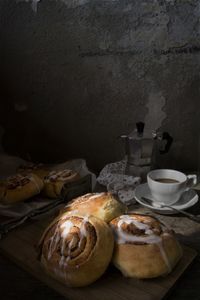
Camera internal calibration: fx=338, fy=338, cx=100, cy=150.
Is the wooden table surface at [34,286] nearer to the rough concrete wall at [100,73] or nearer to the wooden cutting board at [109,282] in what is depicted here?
the wooden cutting board at [109,282]

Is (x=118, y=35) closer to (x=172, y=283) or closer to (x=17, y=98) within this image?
(x=17, y=98)

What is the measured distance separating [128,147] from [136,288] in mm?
631

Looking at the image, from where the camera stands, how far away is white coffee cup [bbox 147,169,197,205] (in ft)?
A: 3.24

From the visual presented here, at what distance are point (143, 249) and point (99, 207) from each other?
Answer: 0.17 m

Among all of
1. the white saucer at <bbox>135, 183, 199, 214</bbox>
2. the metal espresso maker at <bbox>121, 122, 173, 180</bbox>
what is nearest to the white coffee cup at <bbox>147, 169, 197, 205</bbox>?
the white saucer at <bbox>135, 183, 199, 214</bbox>

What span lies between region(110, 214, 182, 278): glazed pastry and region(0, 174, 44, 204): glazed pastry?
1.16ft

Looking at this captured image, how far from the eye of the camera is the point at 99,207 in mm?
815

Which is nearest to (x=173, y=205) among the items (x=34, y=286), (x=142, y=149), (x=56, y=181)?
(x=142, y=149)

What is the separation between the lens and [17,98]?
1479 millimetres

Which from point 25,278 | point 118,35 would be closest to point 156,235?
point 25,278

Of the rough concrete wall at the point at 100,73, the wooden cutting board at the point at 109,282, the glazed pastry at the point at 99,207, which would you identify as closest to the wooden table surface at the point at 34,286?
the wooden cutting board at the point at 109,282

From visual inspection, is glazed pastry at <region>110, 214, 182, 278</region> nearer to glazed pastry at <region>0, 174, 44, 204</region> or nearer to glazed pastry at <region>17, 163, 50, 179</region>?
glazed pastry at <region>0, 174, 44, 204</region>

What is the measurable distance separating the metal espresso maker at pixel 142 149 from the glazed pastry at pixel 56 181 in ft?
0.78

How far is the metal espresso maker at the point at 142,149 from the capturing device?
119 cm
